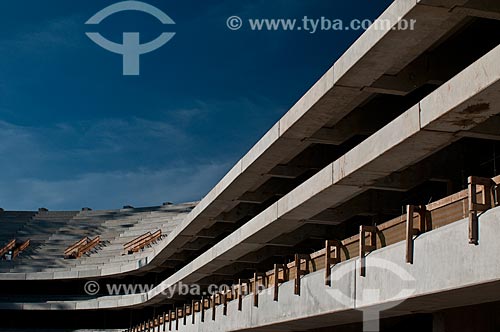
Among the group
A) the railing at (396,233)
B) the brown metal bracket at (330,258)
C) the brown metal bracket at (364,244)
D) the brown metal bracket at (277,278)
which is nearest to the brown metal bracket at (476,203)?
the railing at (396,233)

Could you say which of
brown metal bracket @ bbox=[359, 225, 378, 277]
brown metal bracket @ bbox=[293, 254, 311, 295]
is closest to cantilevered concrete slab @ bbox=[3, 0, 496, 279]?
brown metal bracket @ bbox=[293, 254, 311, 295]

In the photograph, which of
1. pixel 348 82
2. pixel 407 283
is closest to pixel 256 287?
pixel 348 82

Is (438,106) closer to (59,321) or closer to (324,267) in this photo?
(324,267)

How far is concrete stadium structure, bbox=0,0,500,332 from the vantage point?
11.4m

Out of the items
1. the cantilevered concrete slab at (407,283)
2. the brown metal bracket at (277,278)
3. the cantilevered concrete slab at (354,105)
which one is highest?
the cantilevered concrete slab at (354,105)

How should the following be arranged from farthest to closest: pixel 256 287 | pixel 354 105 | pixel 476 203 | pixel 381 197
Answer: pixel 256 287 < pixel 381 197 < pixel 354 105 < pixel 476 203

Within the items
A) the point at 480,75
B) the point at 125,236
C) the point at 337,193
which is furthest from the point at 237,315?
the point at 125,236

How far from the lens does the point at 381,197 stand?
830 inches

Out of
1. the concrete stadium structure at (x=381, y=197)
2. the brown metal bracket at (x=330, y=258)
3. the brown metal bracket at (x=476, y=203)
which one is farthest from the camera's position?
the brown metal bracket at (x=330, y=258)

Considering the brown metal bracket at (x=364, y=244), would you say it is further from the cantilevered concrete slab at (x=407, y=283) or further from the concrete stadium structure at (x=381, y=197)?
the cantilevered concrete slab at (x=407, y=283)

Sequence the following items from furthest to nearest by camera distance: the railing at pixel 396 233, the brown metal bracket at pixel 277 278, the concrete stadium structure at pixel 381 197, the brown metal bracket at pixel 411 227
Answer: the brown metal bracket at pixel 277 278
the brown metal bracket at pixel 411 227
the concrete stadium structure at pixel 381 197
the railing at pixel 396 233

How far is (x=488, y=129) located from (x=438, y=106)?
1855 mm

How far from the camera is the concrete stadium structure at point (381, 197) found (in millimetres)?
11383

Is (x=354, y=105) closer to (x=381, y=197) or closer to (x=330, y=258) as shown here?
(x=381, y=197)
